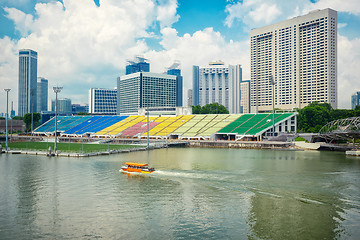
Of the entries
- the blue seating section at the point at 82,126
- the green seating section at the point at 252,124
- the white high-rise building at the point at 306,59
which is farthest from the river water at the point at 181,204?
the white high-rise building at the point at 306,59

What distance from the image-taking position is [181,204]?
27.1 meters

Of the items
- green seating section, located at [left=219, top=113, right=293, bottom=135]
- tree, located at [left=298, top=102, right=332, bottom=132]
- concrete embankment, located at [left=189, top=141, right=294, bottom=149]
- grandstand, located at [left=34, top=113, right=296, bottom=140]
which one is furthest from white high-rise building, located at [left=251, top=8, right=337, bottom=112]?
concrete embankment, located at [left=189, top=141, right=294, bottom=149]

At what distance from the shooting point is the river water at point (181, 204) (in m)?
21.3

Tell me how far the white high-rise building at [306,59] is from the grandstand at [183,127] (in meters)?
70.9

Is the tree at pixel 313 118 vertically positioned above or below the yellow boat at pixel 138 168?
above

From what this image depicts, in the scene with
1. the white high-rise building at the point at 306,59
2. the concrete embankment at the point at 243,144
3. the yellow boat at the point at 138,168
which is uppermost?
the white high-rise building at the point at 306,59

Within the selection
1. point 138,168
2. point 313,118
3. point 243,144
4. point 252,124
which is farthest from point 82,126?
point 138,168

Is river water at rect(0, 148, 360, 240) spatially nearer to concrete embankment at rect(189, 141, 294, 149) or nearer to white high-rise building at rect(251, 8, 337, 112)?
concrete embankment at rect(189, 141, 294, 149)

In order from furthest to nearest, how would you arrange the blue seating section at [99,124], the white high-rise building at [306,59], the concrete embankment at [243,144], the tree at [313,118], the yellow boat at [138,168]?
the white high-rise building at [306,59]
the blue seating section at [99,124]
the tree at [313,118]
the concrete embankment at [243,144]
the yellow boat at [138,168]

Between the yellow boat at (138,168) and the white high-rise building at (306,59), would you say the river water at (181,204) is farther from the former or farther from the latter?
the white high-rise building at (306,59)

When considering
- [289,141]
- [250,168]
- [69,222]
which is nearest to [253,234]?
[69,222]

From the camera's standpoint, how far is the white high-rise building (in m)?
173

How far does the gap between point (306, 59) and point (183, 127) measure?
114 m

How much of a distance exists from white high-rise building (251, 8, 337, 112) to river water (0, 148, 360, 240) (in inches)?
5486
